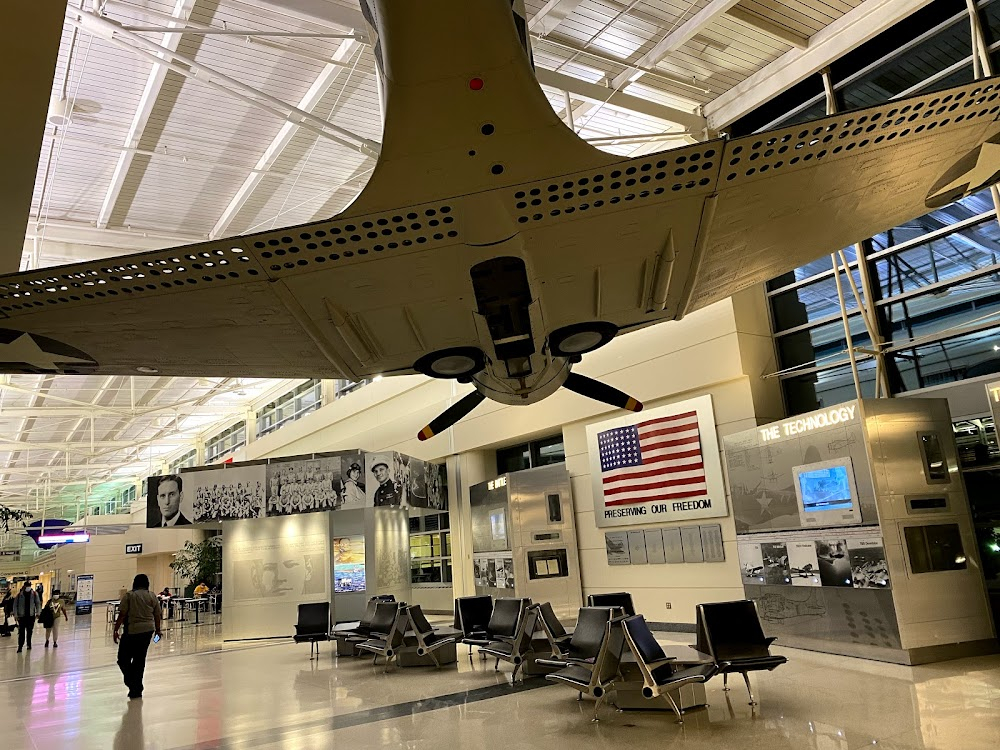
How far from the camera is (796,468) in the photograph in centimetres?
934

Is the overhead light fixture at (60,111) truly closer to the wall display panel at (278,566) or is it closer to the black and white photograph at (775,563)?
the wall display panel at (278,566)

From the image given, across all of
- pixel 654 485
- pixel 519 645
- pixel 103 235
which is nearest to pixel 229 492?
pixel 103 235

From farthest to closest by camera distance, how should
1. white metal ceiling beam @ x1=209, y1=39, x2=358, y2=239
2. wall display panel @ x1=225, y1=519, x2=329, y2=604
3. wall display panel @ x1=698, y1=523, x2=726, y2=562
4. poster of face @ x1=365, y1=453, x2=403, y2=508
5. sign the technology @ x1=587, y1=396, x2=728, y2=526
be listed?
wall display panel @ x1=225, y1=519, x2=329, y2=604 < poster of face @ x1=365, y1=453, x2=403, y2=508 < sign the technology @ x1=587, y1=396, x2=728, y2=526 < wall display panel @ x1=698, y1=523, x2=726, y2=562 < white metal ceiling beam @ x1=209, y1=39, x2=358, y2=239

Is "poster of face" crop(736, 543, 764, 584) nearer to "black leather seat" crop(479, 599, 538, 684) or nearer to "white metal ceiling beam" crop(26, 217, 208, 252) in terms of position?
"black leather seat" crop(479, 599, 538, 684)

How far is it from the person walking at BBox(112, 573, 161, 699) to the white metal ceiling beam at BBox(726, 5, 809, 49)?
11.4 metres

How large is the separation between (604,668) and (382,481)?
966 centimetres

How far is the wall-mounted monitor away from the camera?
27.7 feet

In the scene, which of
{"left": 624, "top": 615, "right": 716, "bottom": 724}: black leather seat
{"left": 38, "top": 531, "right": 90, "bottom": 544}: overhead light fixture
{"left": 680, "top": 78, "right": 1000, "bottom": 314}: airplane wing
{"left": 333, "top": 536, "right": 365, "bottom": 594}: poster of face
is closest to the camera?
{"left": 680, "top": 78, "right": 1000, "bottom": 314}: airplane wing

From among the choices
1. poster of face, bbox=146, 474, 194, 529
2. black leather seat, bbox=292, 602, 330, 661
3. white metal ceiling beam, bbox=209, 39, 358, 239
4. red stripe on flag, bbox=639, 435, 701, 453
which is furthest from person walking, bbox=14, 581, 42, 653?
red stripe on flag, bbox=639, 435, 701, 453

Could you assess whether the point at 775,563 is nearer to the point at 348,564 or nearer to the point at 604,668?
the point at 604,668

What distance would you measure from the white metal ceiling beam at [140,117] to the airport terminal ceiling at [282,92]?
0.11 feet

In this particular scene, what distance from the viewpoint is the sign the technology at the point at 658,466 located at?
1174 cm

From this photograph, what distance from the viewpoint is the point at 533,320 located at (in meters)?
4.00

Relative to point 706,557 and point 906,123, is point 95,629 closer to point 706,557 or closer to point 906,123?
point 706,557
